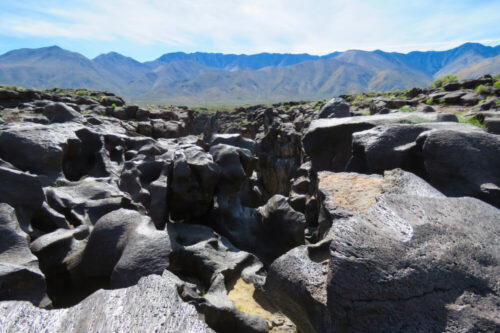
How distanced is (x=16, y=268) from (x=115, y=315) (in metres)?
2.91

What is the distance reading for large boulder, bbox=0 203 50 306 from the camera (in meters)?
5.56

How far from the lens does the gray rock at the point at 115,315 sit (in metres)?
4.03

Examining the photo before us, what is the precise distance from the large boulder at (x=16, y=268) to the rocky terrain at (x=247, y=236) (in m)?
0.03

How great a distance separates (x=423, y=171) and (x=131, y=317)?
7.78 m

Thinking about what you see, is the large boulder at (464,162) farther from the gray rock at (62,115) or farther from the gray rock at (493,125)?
A: the gray rock at (62,115)

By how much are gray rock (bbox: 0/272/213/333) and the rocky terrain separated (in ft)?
0.07

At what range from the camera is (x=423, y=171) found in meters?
8.30

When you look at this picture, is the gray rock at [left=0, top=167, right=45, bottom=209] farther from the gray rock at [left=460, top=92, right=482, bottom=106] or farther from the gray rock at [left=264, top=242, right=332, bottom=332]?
the gray rock at [left=460, top=92, right=482, bottom=106]

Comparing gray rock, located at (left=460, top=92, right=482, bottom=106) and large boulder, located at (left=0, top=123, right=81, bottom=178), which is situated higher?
gray rock, located at (left=460, top=92, right=482, bottom=106)

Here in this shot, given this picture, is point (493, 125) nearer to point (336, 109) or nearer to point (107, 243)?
point (336, 109)

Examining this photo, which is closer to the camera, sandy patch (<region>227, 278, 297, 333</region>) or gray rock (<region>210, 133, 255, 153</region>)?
sandy patch (<region>227, 278, 297, 333</region>)

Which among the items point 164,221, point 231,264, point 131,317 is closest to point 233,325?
point 231,264

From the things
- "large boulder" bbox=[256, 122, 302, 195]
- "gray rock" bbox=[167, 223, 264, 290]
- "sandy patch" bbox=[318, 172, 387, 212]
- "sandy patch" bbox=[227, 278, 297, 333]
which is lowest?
"large boulder" bbox=[256, 122, 302, 195]

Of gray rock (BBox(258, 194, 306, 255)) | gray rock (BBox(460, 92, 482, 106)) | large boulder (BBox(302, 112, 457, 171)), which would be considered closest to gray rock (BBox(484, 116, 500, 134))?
large boulder (BBox(302, 112, 457, 171))
